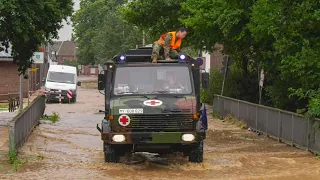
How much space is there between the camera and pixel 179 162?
531 inches

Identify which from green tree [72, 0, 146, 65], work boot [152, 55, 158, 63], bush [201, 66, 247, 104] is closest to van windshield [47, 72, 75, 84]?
bush [201, 66, 247, 104]

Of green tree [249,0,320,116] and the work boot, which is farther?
green tree [249,0,320,116]

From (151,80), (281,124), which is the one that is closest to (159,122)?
(151,80)

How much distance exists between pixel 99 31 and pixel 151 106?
73.9m

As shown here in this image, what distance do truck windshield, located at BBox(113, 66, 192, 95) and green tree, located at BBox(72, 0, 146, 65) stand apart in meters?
62.2

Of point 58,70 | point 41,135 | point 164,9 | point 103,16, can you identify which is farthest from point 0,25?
point 103,16

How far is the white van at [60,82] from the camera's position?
40125mm

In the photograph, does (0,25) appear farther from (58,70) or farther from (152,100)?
(58,70)

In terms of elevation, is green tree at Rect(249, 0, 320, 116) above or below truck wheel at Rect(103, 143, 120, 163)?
above

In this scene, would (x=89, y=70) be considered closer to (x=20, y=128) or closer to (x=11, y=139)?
(x=20, y=128)

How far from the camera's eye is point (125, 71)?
41.9 ft

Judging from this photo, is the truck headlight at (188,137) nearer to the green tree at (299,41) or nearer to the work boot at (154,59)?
the work boot at (154,59)

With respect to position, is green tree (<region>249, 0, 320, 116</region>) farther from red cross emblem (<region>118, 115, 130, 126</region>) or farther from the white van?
the white van

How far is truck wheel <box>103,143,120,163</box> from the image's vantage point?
1296cm
